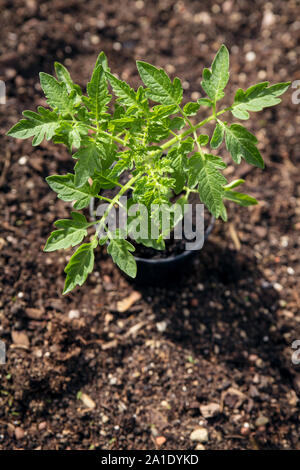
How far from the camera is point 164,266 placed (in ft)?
6.87

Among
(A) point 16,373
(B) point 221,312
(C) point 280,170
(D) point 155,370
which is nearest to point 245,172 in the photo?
(C) point 280,170

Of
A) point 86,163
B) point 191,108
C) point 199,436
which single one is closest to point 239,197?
point 191,108

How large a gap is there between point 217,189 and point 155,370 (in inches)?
45.4

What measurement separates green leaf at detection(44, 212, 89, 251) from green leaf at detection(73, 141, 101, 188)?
187 mm

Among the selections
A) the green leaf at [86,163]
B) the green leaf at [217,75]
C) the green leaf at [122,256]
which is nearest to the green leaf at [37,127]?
the green leaf at [86,163]

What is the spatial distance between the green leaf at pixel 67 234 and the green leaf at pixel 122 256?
0.13 meters

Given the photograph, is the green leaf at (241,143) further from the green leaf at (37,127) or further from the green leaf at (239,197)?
the green leaf at (37,127)

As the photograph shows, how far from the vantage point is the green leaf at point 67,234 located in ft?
5.18

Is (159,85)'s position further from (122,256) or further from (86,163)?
(122,256)

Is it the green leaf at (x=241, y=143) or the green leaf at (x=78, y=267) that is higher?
the green leaf at (x=241, y=143)

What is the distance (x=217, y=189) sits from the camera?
4.98 feet

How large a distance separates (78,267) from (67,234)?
0.14 m

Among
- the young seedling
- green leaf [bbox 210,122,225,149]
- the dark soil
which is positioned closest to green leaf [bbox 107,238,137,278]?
the young seedling

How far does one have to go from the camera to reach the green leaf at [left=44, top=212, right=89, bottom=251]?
1580 millimetres
